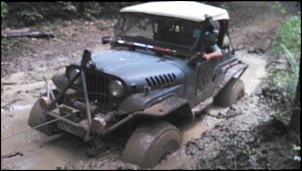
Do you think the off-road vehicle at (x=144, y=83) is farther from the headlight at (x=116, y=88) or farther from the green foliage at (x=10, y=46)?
the green foliage at (x=10, y=46)

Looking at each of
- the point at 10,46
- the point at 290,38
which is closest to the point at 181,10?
the point at 10,46

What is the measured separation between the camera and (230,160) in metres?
3.70

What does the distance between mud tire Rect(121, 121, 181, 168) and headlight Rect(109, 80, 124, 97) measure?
475 millimetres

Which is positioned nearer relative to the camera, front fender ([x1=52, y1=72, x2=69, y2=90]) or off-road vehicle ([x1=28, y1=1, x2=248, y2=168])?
off-road vehicle ([x1=28, y1=1, x2=248, y2=168])

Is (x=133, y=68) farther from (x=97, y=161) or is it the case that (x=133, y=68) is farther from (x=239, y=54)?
(x=239, y=54)

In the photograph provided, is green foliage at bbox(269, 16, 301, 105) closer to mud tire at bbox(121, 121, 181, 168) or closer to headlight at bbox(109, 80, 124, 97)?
mud tire at bbox(121, 121, 181, 168)

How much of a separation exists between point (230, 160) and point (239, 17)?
44.7 feet

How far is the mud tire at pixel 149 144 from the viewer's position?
12.5ft

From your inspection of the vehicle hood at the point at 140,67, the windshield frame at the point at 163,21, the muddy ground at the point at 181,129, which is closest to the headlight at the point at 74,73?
the vehicle hood at the point at 140,67

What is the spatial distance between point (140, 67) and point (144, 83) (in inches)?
12.1

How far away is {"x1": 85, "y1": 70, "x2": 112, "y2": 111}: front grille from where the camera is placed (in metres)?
4.27

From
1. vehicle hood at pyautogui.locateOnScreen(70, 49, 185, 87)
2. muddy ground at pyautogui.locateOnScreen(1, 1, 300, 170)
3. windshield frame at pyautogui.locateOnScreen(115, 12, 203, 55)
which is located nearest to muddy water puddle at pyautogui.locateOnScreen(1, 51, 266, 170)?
muddy ground at pyautogui.locateOnScreen(1, 1, 300, 170)

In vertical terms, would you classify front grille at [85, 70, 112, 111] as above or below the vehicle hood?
below

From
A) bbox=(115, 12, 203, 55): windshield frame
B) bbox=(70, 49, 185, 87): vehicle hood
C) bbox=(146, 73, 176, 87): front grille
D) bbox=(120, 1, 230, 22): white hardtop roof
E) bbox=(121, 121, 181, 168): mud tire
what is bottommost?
bbox=(121, 121, 181, 168): mud tire
